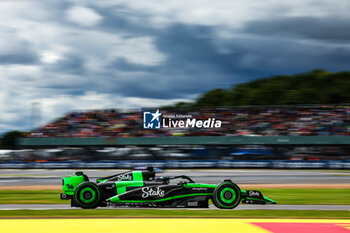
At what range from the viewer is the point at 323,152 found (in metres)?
34.6

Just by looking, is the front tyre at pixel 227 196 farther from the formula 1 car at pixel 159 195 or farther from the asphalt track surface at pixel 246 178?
the asphalt track surface at pixel 246 178

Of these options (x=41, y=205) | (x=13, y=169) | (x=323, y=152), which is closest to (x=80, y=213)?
(x=41, y=205)

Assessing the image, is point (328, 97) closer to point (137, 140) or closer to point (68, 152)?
point (137, 140)

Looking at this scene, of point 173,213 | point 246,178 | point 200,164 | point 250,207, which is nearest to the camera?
point 173,213

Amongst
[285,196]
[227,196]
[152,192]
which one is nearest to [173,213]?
[152,192]

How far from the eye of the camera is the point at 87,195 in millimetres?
10195

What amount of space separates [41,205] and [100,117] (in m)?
31.1

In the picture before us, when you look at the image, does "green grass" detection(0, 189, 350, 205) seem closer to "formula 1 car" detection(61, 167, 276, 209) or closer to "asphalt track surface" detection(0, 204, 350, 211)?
"asphalt track surface" detection(0, 204, 350, 211)

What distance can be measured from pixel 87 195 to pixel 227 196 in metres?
3.55

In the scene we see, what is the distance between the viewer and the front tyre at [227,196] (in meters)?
10.1

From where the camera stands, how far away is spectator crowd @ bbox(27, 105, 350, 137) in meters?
37.1
